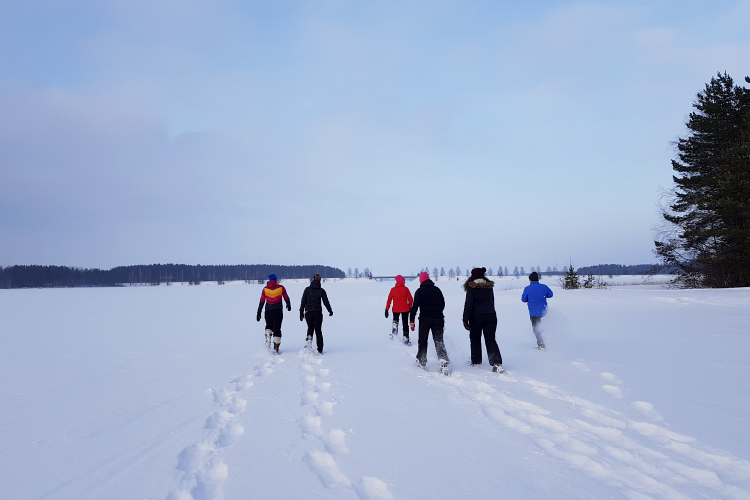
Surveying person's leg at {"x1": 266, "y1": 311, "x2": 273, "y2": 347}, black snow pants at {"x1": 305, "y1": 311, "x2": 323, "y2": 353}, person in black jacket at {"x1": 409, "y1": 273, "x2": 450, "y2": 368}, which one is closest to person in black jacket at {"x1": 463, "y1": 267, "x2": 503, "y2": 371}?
person in black jacket at {"x1": 409, "y1": 273, "x2": 450, "y2": 368}

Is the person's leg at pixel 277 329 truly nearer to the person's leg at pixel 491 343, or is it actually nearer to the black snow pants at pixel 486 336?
the black snow pants at pixel 486 336

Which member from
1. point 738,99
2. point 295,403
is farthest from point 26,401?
point 738,99

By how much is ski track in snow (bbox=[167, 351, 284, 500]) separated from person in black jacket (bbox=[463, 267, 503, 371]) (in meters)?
4.12

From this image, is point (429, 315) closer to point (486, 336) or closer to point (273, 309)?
point (486, 336)

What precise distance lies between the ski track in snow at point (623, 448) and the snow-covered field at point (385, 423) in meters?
0.02

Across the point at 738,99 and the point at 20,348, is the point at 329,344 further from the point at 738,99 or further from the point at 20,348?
the point at 738,99

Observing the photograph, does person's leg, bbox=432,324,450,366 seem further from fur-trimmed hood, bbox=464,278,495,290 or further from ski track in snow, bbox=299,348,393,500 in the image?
ski track in snow, bbox=299,348,393,500

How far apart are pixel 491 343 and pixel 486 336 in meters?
0.16

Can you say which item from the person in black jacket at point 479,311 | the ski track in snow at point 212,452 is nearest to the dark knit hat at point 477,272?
the person in black jacket at point 479,311

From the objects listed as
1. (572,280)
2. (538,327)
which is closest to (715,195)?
(572,280)

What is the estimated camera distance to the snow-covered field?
126 inches

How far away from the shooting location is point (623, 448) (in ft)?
12.5

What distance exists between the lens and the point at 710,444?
3748 millimetres

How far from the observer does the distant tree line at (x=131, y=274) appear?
124000 millimetres
